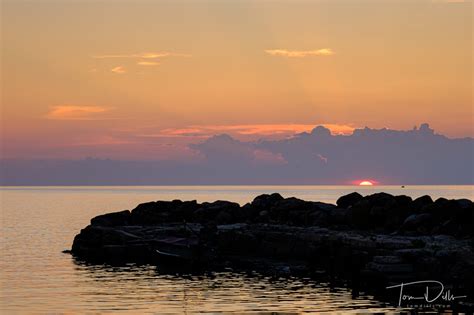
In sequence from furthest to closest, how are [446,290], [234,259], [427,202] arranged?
[427,202] → [234,259] → [446,290]

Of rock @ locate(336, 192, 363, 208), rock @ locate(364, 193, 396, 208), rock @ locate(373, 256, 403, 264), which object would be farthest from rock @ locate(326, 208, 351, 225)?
rock @ locate(373, 256, 403, 264)

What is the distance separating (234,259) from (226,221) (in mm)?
19658

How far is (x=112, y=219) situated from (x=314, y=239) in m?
32.6

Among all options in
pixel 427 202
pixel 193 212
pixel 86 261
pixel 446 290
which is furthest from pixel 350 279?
pixel 193 212

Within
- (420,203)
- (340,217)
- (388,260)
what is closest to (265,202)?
(340,217)

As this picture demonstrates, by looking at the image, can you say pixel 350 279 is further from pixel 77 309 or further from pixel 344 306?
pixel 77 309

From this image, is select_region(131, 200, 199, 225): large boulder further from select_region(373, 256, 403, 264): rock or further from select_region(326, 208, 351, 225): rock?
select_region(373, 256, 403, 264): rock

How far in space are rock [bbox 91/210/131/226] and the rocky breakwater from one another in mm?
163

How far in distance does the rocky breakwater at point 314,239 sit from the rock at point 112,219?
163mm

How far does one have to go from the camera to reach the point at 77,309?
50.1 m

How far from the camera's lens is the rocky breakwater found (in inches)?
2400

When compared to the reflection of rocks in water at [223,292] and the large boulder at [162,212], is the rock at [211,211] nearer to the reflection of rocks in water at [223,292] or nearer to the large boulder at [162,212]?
the large boulder at [162,212]

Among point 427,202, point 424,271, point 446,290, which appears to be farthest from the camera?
point 427,202

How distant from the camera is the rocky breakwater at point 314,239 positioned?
200ft
